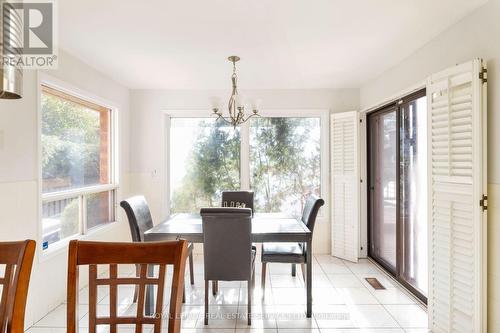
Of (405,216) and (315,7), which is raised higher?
(315,7)

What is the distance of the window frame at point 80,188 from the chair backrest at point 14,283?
162 cm

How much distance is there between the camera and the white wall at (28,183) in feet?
7.25

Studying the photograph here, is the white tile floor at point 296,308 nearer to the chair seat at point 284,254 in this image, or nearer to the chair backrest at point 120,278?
the chair seat at point 284,254

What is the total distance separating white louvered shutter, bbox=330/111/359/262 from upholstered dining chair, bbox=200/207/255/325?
2048 mm

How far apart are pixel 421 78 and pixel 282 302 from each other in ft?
8.01

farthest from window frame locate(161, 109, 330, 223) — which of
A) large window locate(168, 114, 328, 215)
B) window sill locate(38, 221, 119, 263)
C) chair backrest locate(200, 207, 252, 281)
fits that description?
chair backrest locate(200, 207, 252, 281)

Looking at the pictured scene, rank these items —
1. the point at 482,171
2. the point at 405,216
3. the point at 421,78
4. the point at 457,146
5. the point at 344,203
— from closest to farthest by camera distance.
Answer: the point at 482,171 < the point at 457,146 < the point at 421,78 < the point at 405,216 < the point at 344,203

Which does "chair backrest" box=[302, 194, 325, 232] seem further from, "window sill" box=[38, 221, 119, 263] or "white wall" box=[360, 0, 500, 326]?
"window sill" box=[38, 221, 119, 263]

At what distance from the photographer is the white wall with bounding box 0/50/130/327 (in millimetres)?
2211

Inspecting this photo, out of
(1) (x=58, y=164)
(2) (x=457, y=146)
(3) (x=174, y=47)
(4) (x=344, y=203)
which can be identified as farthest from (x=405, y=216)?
(1) (x=58, y=164)

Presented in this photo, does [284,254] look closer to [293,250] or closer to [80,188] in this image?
[293,250]

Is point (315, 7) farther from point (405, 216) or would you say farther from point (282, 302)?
point (282, 302)

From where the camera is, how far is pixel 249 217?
2342 millimetres

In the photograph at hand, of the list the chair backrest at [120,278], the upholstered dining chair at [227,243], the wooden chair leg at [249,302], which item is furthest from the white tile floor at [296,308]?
the chair backrest at [120,278]
